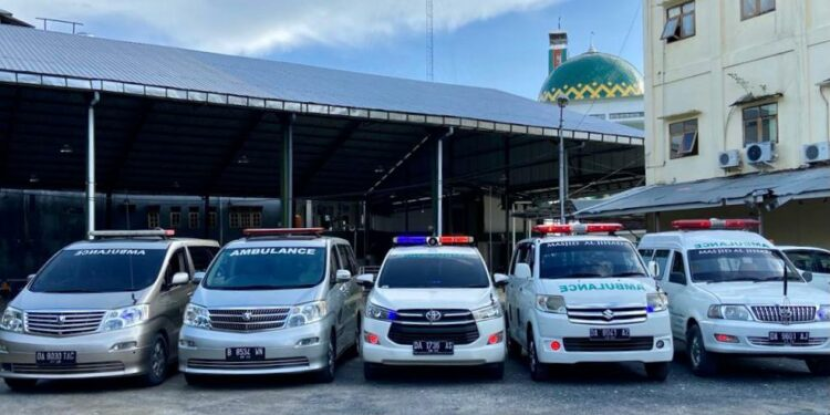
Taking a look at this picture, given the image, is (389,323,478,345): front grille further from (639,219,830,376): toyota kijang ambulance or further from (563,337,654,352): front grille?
(639,219,830,376): toyota kijang ambulance

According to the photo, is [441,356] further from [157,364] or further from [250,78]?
[250,78]

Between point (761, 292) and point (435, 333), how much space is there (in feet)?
14.4

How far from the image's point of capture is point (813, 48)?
775 inches

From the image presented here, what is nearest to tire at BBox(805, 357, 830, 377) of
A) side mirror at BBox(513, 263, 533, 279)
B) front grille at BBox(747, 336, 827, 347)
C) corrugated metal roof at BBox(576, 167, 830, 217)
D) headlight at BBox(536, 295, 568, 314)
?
front grille at BBox(747, 336, 827, 347)

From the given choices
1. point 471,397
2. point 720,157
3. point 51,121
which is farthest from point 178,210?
point 471,397

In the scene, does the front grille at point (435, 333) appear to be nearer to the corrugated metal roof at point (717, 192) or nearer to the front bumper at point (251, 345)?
the front bumper at point (251, 345)

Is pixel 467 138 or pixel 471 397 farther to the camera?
pixel 467 138

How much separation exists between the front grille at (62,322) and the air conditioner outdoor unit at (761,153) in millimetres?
17669

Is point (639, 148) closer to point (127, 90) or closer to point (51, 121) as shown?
point (127, 90)

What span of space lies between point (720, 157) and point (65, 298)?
1836 cm

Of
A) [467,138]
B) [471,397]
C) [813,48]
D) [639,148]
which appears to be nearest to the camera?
[471,397]

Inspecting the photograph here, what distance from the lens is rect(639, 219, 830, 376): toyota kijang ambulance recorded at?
30.6 feet

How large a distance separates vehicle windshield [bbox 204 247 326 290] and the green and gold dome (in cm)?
4809

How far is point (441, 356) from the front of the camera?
9141 millimetres
